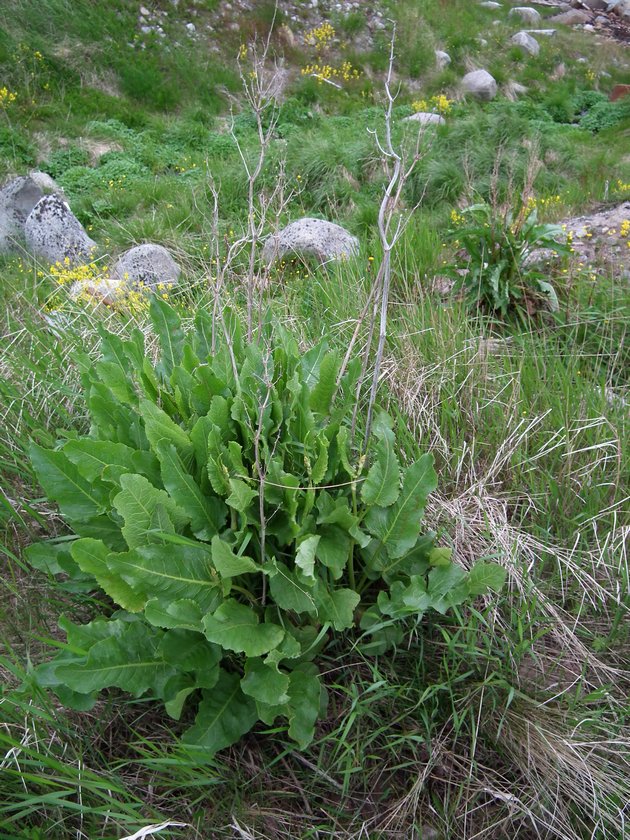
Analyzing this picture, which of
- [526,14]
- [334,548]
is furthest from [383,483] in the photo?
[526,14]

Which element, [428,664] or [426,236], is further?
[426,236]

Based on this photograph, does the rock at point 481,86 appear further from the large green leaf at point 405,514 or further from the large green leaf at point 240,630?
the large green leaf at point 240,630

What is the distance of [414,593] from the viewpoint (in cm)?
185

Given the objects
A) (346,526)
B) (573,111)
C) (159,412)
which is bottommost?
(573,111)

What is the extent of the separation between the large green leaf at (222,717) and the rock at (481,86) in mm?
12928

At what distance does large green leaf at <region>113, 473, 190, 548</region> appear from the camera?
168 centimetres

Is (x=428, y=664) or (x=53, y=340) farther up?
(x=53, y=340)

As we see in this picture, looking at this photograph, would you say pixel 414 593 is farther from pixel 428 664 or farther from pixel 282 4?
pixel 282 4

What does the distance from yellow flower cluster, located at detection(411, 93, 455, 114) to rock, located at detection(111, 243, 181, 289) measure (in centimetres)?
689

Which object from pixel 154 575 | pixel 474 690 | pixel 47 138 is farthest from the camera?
pixel 47 138

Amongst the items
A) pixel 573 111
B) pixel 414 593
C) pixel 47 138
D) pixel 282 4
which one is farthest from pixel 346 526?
pixel 282 4

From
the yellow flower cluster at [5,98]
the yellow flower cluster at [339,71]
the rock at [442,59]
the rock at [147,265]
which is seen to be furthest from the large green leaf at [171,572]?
the rock at [442,59]

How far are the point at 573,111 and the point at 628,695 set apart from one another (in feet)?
40.2

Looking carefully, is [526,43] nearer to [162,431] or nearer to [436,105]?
[436,105]
